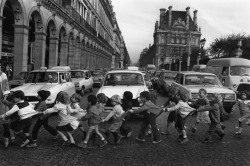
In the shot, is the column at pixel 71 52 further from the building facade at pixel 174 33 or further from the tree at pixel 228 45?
the building facade at pixel 174 33

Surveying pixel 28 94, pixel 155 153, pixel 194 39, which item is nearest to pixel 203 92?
pixel 155 153

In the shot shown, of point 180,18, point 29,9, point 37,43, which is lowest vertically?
point 37,43

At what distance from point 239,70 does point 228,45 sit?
38858mm

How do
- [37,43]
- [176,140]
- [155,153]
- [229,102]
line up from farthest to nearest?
[37,43]
[229,102]
[176,140]
[155,153]

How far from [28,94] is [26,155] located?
4.21 metres

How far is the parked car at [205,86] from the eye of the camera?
33.7 ft

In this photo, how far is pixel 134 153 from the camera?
18.4 feet

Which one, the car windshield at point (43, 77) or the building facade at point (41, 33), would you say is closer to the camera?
the car windshield at point (43, 77)

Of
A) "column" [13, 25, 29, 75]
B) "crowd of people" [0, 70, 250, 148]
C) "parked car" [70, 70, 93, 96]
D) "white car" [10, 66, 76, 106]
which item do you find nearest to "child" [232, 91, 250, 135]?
"crowd of people" [0, 70, 250, 148]

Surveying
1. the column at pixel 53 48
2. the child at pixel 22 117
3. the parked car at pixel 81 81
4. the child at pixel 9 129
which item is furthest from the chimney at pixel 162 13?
the child at pixel 22 117

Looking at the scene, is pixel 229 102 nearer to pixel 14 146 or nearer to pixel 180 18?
pixel 14 146

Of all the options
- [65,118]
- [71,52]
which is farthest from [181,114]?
[71,52]

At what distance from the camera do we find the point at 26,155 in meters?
5.29

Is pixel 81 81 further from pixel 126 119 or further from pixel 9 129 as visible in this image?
pixel 9 129
